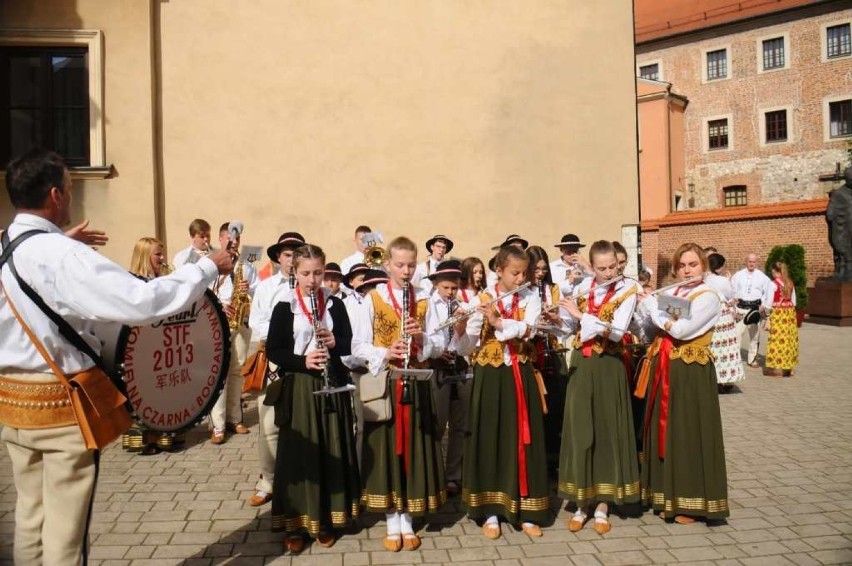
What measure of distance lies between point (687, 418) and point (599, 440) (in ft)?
2.11

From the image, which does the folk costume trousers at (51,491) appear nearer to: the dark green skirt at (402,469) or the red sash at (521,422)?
the dark green skirt at (402,469)

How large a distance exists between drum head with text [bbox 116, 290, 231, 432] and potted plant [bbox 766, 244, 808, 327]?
2204 cm

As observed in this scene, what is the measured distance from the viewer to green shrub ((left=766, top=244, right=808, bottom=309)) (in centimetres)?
2222

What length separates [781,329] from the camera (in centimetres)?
1145

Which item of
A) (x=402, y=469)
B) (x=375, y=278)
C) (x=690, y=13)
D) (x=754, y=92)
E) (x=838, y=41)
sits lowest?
(x=402, y=469)

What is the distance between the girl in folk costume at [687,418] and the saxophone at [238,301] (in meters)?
4.28

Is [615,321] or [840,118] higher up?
[840,118]

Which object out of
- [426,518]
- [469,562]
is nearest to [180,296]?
[469,562]

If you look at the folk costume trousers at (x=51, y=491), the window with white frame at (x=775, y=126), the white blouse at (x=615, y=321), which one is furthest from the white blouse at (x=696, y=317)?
the window with white frame at (x=775, y=126)

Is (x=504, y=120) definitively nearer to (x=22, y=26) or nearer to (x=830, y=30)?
(x=22, y=26)

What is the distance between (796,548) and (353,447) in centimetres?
297

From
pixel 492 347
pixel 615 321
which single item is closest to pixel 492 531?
pixel 492 347

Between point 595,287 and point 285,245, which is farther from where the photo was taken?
point 285,245

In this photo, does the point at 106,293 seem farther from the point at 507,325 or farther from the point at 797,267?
the point at 797,267
